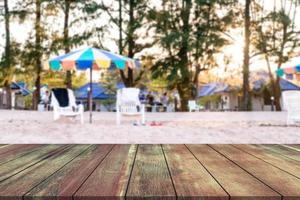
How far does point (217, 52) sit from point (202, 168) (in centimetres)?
1944

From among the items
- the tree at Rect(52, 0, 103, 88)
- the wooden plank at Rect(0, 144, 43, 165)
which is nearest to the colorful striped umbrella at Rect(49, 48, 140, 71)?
the wooden plank at Rect(0, 144, 43, 165)

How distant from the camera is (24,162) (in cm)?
190

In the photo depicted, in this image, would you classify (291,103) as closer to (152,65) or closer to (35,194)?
(35,194)

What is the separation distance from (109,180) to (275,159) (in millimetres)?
932

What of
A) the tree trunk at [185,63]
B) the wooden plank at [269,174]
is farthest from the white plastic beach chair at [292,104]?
the tree trunk at [185,63]

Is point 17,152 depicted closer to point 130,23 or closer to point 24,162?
point 24,162

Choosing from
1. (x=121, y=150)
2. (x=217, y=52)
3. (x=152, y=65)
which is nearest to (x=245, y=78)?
(x=217, y=52)

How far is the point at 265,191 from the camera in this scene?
4.22 ft

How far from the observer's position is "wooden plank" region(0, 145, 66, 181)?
1.63m

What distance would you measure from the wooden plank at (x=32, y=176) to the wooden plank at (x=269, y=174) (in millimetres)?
790

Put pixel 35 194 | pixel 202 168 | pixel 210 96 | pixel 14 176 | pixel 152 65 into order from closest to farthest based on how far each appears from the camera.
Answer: pixel 35 194 → pixel 14 176 → pixel 202 168 → pixel 152 65 → pixel 210 96

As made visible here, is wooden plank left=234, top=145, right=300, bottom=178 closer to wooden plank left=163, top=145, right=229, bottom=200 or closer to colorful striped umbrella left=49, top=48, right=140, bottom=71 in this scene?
wooden plank left=163, top=145, right=229, bottom=200

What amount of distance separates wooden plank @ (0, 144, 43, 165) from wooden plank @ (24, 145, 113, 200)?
0.32 m

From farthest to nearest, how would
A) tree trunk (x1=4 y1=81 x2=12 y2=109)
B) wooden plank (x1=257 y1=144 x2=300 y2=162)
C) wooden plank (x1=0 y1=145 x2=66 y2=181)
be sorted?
tree trunk (x1=4 y1=81 x2=12 y2=109)
wooden plank (x1=257 y1=144 x2=300 y2=162)
wooden plank (x1=0 y1=145 x2=66 y2=181)
